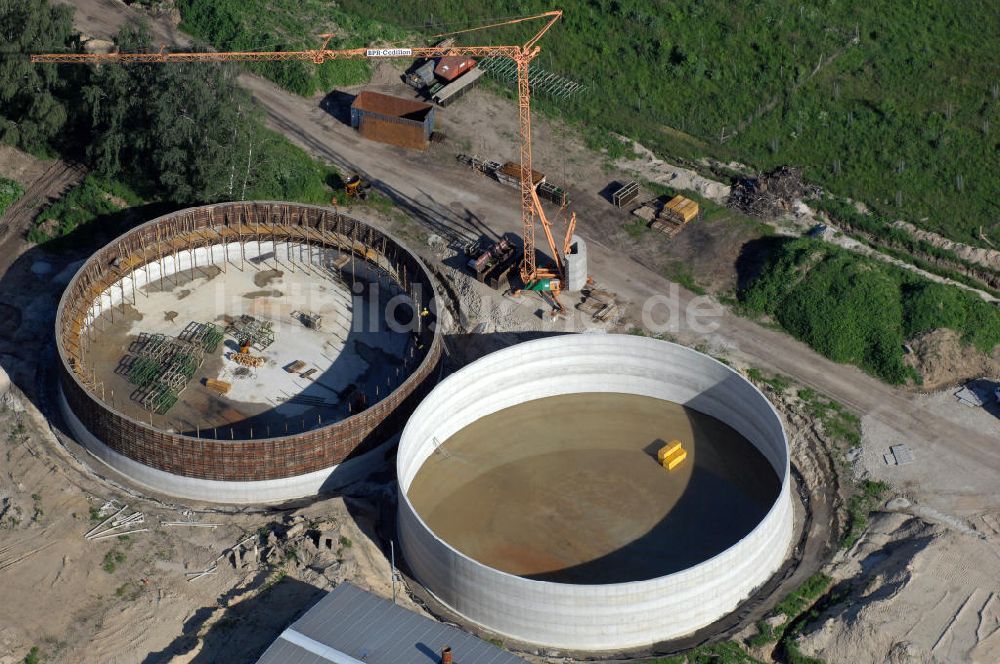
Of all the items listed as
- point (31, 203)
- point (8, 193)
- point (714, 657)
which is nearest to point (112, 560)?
point (714, 657)

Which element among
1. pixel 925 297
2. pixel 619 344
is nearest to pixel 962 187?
pixel 925 297

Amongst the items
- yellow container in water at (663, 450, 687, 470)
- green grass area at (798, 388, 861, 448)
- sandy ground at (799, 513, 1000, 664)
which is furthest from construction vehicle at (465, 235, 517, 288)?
sandy ground at (799, 513, 1000, 664)

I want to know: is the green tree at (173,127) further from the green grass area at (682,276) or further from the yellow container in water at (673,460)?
the yellow container in water at (673,460)

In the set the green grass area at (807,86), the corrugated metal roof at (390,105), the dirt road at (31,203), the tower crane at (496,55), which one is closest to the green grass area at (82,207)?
the dirt road at (31,203)

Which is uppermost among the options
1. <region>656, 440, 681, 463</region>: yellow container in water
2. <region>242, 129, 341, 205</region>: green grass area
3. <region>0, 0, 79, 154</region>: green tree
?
<region>0, 0, 79, 154</region>: green tree

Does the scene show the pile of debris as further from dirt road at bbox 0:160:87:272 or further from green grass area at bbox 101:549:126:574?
green grass area at bbox 101:549:126:574
